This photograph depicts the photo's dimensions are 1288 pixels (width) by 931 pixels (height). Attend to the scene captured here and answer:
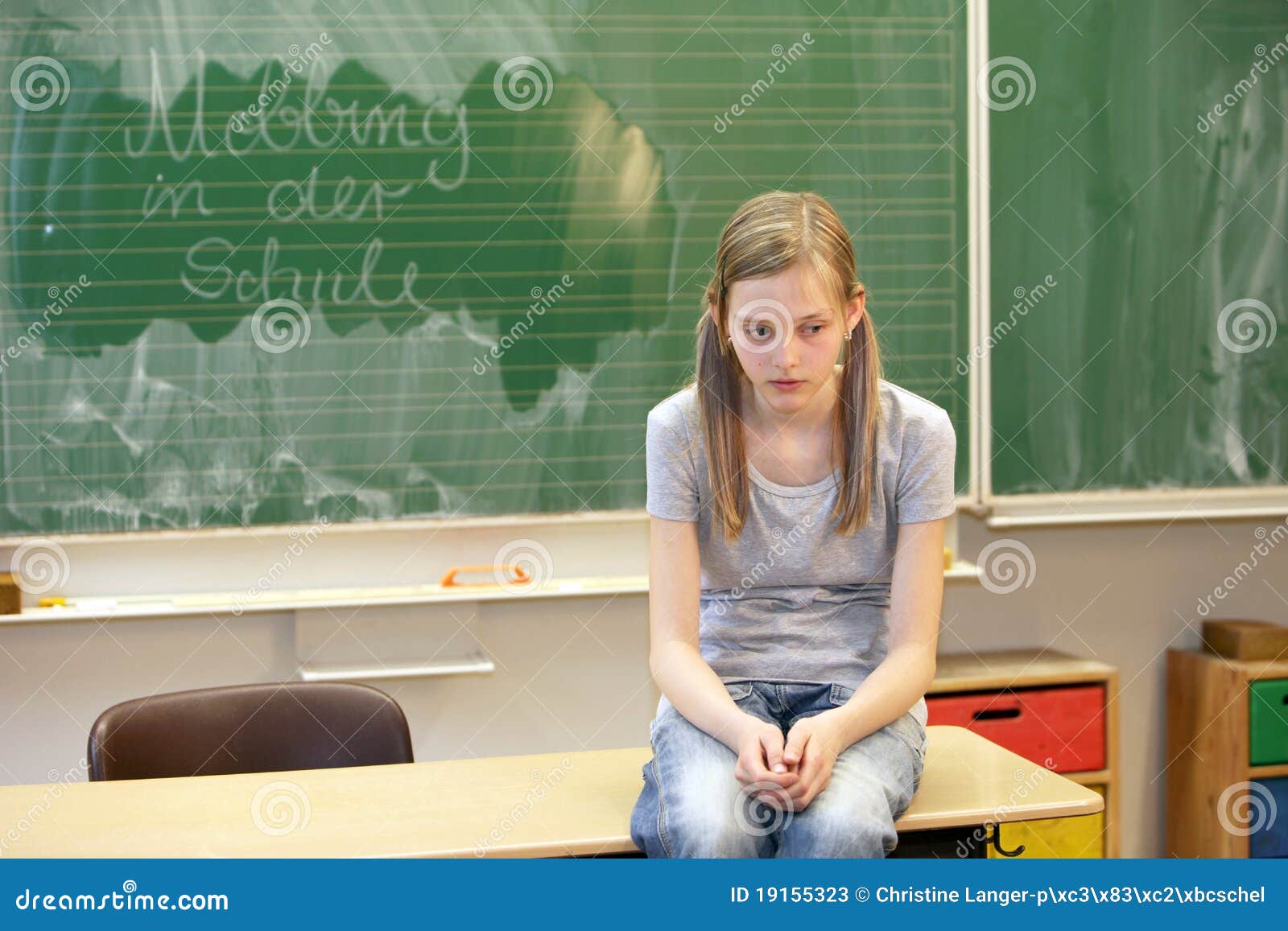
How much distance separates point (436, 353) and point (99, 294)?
27.6 inches

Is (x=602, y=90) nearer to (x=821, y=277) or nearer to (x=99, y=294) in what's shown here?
(x=99, y=294)

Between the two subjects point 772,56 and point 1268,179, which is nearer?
point 772,56

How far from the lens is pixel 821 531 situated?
1.54 metres

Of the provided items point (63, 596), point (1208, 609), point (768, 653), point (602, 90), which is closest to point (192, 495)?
point (63, 596)
